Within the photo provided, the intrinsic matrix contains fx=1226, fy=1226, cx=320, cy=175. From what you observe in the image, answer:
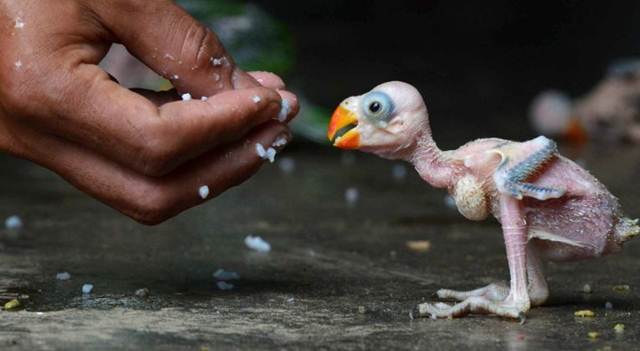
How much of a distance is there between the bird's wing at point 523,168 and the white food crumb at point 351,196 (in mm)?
2286

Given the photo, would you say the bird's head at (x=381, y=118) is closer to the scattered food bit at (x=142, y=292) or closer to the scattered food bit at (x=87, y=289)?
the scattered food bit at (x=142, y=292)

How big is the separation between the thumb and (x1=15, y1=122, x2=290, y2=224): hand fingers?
16 centimetres

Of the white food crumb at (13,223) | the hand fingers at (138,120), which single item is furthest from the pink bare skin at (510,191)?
the white food crumb at (13,223)

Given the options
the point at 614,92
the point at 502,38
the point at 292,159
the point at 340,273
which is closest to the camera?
the point at 340,273

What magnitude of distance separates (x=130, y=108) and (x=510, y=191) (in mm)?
886

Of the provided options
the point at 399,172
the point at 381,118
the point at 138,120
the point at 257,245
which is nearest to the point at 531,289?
the point at 381,118

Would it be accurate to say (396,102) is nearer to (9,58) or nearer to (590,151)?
(9,58)

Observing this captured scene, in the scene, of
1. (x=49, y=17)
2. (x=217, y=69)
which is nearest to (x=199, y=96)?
(x=217, y=69)

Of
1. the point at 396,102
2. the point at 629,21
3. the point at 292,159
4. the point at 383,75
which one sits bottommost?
the point at 396,102

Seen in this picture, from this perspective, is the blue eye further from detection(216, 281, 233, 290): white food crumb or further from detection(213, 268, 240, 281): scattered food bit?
detection(213, 268, 240, 281): scattered food bit

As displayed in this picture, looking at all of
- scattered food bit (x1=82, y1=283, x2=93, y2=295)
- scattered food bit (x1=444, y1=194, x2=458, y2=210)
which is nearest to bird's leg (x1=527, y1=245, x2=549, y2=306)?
scattered food bit (x1=82, y1=283, x2=93, y2=295)

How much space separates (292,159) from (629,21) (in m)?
5.16

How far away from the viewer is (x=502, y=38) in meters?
11.6

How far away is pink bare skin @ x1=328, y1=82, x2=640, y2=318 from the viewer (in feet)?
9.35
